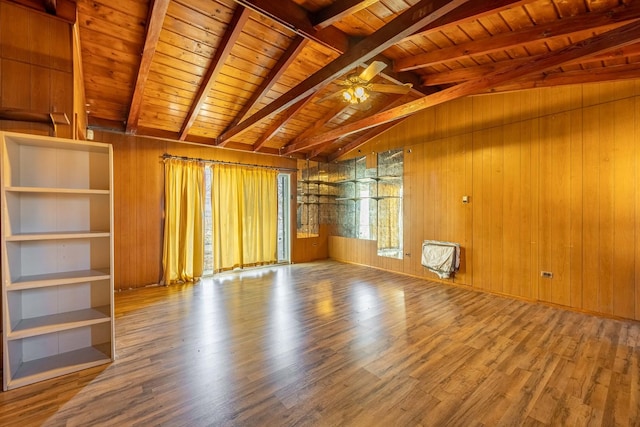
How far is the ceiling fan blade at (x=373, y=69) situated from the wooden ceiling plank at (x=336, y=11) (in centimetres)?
50

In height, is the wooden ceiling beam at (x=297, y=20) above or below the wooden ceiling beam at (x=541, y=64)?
above

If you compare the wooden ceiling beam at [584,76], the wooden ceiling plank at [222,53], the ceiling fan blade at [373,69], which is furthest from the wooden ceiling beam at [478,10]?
the wooden ceiling beam at [584,76]

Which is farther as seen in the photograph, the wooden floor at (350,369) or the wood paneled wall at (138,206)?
the wood paneled wall at (138,206)

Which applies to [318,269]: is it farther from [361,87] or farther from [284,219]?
[361,87]

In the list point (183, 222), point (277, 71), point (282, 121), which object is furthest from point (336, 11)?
point (183, 222)

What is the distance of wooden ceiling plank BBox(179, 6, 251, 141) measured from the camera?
251cm


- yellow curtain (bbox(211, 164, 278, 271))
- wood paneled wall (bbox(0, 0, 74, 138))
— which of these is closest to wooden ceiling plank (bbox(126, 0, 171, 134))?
wood paneled wall (bbox(0, 0, 74, 138))

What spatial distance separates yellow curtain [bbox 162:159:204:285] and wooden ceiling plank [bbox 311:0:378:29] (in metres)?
3.68

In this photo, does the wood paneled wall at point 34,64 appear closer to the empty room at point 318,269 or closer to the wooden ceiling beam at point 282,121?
the empty room at point 318,269

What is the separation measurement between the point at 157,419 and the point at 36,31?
3.04 meters

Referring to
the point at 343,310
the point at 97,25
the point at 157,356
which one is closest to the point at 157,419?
the point at 157,356

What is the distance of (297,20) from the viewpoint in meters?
2.39

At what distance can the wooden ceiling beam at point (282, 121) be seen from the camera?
4208mm

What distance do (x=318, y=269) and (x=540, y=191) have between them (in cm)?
420
